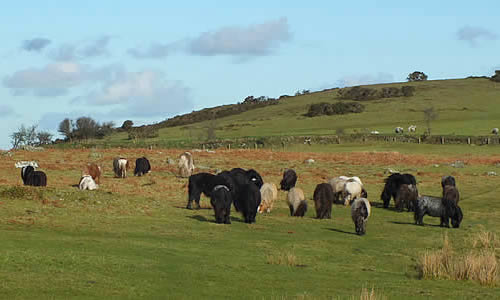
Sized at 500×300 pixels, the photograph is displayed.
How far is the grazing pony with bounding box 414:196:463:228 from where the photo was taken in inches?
1104

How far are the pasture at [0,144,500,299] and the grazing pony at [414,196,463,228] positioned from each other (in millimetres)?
435

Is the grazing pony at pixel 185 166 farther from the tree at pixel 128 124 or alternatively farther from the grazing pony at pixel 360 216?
the tree at pixel 128 124

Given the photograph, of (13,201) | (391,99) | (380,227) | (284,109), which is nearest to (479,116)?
(391,99)

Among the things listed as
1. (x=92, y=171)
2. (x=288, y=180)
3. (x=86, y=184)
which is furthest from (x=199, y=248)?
(x=92, y=171)

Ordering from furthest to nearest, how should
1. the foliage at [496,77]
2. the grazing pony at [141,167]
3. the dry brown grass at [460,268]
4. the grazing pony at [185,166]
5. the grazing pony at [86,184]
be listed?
the foliage at [496,77] → the grazing pony at [141,167] → the grazing pony at [185,166] → the grazing pony at [86,184] → the dry brown grass at [460,268]

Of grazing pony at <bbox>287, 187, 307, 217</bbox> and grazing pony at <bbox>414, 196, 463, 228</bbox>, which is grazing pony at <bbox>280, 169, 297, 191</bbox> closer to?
grazing pony at <bbox>287, 187, 307, 217</bbox>

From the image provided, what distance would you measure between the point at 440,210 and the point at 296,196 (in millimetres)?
6152

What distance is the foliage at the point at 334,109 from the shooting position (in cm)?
14900

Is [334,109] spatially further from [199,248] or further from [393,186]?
[199,248]

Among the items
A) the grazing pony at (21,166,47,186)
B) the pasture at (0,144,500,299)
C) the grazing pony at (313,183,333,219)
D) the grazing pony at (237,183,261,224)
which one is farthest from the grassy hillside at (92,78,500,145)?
the grazing pony at (237,183,261,224)

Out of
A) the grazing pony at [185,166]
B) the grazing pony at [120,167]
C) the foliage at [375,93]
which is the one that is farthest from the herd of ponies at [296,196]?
the foliage at [375,93]

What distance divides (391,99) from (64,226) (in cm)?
14837

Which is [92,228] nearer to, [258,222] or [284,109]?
[258,222]

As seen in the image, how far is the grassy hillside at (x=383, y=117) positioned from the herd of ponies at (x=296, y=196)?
239 feet
